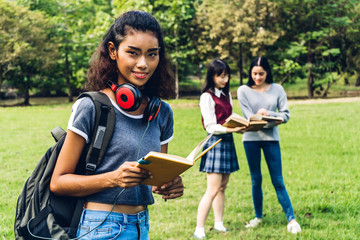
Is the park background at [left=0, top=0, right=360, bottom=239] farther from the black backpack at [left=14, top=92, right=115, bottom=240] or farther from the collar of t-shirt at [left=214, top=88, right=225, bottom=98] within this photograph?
the black backpack at [left=14, top=92, right=115, bottom=240]

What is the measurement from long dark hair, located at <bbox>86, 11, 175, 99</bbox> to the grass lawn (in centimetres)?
299

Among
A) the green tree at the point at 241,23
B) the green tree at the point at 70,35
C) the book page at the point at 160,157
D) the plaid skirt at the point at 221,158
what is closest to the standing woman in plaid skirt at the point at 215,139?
the plaid skirt at the point at 221,158

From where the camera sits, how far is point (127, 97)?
1.88m

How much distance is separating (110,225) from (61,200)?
26 centimetres

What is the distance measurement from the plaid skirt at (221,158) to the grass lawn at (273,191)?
31.4 inches

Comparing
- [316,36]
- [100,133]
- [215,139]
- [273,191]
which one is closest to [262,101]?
[215,139]

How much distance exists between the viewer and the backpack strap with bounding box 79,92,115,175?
5.98 feet

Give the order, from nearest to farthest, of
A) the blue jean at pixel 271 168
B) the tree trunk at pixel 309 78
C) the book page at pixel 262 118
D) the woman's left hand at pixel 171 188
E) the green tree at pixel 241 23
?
the woman's left hand at pixel 171 188
the book page at pixel 262 118
the blue jean at pixel 271 168
the green tree at pixel 241 23
the tree trunk at pixel 309 78

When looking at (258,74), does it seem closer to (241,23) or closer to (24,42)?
(241,23)

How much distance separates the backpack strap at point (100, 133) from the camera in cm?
182

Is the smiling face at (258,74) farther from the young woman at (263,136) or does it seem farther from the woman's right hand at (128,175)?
the woman's right hand at (128,175)

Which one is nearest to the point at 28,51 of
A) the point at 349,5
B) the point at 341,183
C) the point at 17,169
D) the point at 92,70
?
the point at 17,169

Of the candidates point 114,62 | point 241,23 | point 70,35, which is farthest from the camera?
point 70,35

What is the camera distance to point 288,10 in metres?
26.7
